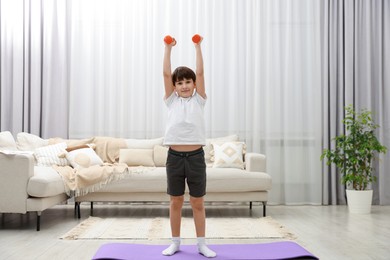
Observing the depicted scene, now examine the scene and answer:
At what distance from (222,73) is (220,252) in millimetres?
3233

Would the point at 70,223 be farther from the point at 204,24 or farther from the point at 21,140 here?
the point at 204,24

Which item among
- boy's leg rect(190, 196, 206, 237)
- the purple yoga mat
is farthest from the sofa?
boy's leg rect(190, 196, 206, 237)

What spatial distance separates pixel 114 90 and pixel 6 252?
2.94 metres

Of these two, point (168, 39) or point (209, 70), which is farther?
point (209, 70)

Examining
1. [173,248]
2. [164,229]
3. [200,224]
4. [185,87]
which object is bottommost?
[164,229]

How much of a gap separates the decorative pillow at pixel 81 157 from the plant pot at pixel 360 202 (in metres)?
2.54

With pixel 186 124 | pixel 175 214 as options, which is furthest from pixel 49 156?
pixel 186 124

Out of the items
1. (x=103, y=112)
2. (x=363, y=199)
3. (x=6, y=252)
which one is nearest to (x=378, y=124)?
(x=363, y=199)

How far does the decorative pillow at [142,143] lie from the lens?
522cm

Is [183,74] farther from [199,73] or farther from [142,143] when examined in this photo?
[142,143]

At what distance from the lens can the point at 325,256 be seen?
119 inches

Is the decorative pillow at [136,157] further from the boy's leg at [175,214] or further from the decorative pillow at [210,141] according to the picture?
the boy's leg at [175,214]

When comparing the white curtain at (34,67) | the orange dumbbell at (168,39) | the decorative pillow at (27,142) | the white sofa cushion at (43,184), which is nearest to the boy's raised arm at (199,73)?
the orange dumbbell at (168,39)

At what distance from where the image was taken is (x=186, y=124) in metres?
2.86
